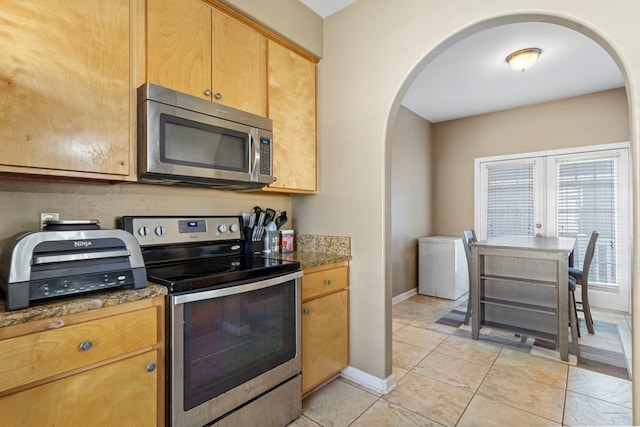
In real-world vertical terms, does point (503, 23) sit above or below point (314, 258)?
above

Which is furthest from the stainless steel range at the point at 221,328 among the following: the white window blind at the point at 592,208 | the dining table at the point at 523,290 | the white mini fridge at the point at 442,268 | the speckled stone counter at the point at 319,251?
the white window blind at the point at 592,208

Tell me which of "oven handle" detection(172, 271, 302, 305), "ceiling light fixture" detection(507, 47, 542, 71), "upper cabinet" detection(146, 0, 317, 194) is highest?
"ceiling light fixture" detection(507, 47, 542, 71)

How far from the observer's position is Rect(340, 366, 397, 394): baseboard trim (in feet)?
6.86

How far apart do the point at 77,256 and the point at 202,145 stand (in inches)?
31.2

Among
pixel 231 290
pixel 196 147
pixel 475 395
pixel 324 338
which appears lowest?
pixel 475 395

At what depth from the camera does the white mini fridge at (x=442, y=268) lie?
4.30m

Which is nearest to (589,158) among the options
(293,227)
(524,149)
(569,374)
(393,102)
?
(524,149)

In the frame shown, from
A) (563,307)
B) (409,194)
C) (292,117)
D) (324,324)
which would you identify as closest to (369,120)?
(292,117)

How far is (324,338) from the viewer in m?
2.04

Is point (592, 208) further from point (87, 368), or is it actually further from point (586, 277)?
point (87, 368)

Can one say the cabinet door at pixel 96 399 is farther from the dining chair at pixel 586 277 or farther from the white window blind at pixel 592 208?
the white window blind at pixel 592 208

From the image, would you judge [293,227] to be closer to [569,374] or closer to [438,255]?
[569,374]

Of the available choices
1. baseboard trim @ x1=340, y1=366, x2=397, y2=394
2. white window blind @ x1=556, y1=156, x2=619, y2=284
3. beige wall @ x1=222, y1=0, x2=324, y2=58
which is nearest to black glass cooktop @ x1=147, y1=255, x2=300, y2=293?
baseboard trim @ x1=340, y1=366, x2=397, y2=394

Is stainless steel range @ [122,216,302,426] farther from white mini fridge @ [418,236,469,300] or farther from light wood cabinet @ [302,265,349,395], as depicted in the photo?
white mini fridge @ [418,236,469,300]
